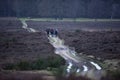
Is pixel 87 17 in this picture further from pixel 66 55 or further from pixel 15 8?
pixel 66 55

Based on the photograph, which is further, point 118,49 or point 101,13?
point 101,13

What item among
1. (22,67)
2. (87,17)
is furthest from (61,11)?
(22,67)

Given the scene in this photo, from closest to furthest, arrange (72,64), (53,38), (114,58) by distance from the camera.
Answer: (72,64) → (114,58) → (53,38)

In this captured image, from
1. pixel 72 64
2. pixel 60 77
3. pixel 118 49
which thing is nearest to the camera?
pixel 60 77

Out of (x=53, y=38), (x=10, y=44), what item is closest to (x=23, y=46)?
(x=10, y=44)

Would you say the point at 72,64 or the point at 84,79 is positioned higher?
the point at 84,79

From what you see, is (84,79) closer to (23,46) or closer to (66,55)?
(66,55)
